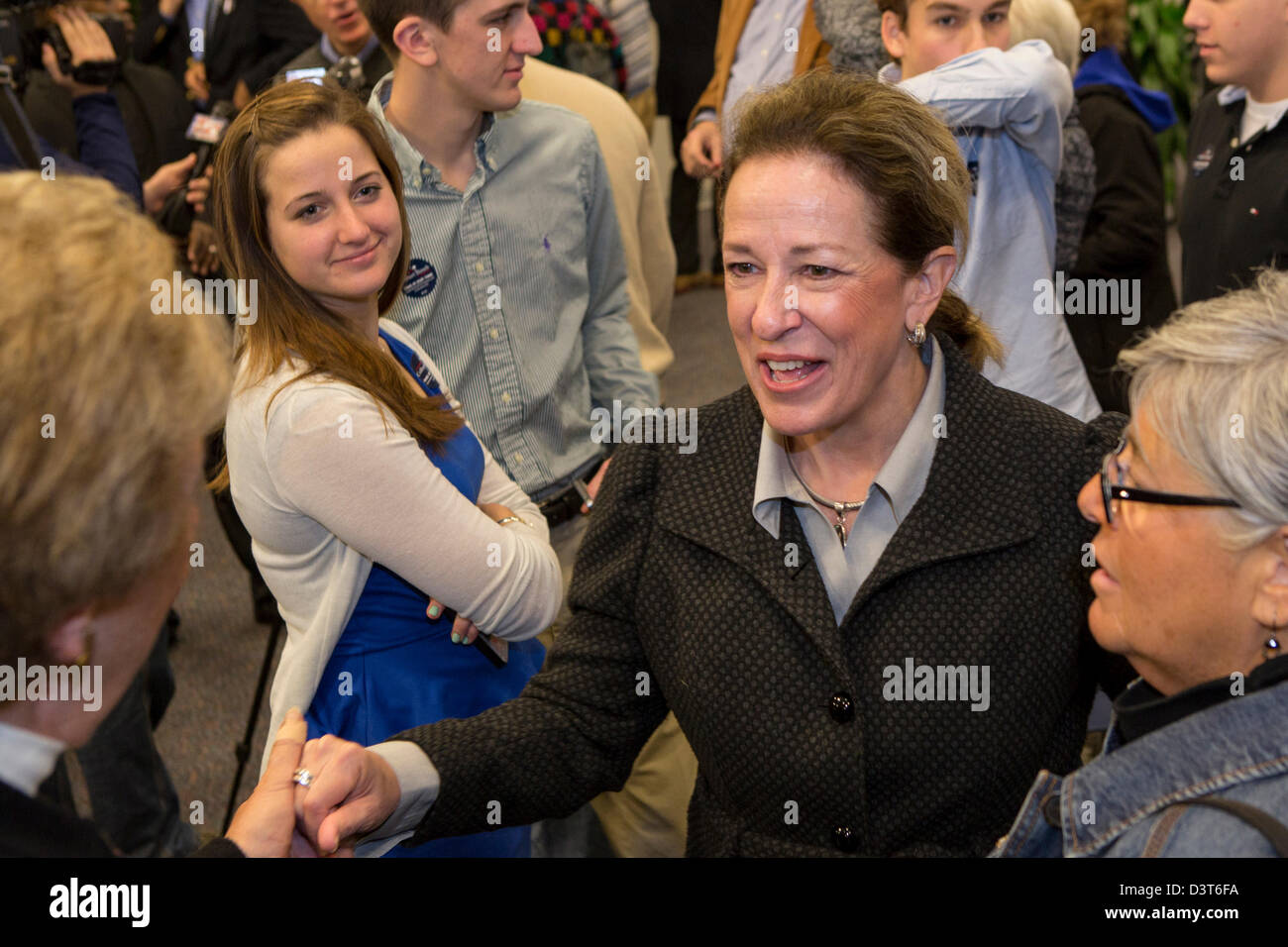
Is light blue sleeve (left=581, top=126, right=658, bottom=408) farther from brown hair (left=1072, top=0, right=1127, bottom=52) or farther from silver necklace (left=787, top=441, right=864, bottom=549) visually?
brown hair (left=1072, top=0, right=1127, bottom=52)

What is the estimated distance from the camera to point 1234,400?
46.0 inches

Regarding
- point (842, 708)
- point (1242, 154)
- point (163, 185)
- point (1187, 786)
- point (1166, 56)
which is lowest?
point (842, 708)

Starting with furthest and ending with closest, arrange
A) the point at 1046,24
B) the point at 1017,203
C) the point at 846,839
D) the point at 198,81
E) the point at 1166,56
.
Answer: the point at 1166,56 → the point at 198,81 → the point at 1046,24 → the point at 1017,203 → the point at 846,839

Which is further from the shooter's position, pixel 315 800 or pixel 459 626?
pixel 459 626

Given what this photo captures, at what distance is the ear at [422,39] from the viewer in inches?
95.0

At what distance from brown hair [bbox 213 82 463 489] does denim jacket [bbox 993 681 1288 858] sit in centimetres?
109

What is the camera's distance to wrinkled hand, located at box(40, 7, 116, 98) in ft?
11.1

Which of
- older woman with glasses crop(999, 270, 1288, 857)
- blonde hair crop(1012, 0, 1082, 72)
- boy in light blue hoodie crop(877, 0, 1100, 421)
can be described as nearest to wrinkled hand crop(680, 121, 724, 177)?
blonde hair crop(1012, 0, 1082, 72)

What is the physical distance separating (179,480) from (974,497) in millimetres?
937

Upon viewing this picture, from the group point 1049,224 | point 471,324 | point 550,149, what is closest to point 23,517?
point 471,324

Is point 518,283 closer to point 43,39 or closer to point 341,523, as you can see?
point 341,523

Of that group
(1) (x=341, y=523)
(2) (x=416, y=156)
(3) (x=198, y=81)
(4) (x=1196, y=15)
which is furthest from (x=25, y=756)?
(3) (x=198, y=81)

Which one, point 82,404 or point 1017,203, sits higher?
point 1017,203

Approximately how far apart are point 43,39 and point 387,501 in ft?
8.28
